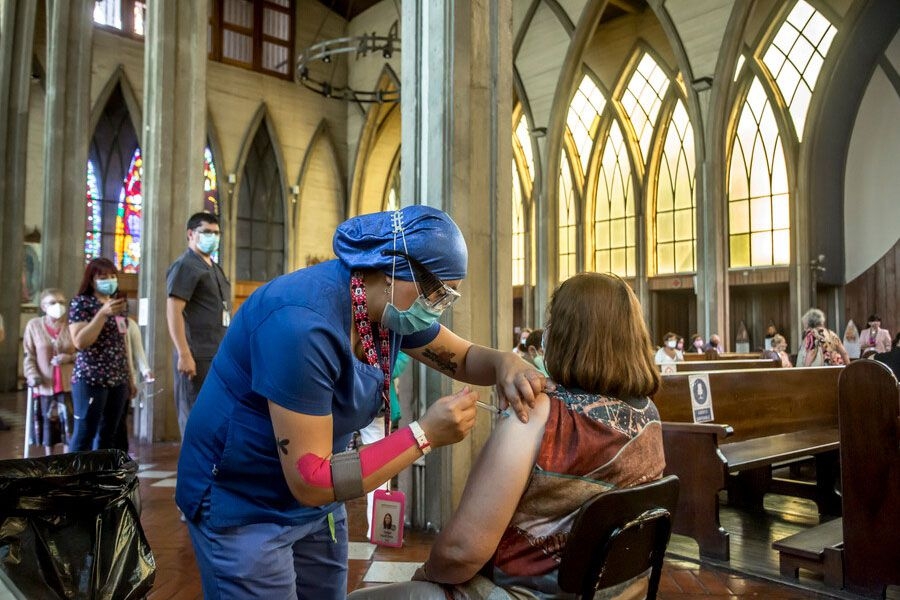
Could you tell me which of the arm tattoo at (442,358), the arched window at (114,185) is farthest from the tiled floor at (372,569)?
the arched window at (114,185)

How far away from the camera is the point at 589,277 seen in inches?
59.7

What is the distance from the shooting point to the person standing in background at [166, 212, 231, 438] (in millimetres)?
3541

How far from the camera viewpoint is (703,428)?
140 inches

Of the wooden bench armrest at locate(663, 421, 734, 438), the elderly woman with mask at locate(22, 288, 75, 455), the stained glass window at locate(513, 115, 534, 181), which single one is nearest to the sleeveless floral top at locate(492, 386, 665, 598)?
the wooden bench armrest at locate(663, 421, 734, 438)

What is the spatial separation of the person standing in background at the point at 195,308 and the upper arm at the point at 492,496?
2.54 metres

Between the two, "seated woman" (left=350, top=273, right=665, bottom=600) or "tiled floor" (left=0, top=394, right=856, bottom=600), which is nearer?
"seated woman" (left=350, top=273, right=665, bottom=600)

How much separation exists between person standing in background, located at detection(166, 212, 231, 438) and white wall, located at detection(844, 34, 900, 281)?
16.7 m

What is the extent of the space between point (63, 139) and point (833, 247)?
16.2 meters

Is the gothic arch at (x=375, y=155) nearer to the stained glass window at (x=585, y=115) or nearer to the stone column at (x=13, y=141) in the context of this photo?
the stained glass window at (x=585, y=115)

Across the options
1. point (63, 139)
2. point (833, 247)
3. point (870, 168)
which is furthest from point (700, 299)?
point (63, 139)

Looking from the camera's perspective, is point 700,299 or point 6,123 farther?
point 700,299

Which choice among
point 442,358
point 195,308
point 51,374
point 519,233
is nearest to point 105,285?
point 195,308

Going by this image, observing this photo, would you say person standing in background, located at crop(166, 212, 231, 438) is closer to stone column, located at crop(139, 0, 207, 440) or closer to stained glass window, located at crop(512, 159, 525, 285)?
stone column, located at crop(139, 0, 207, 440)

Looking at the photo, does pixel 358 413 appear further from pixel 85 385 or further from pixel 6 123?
pixel 6 123
